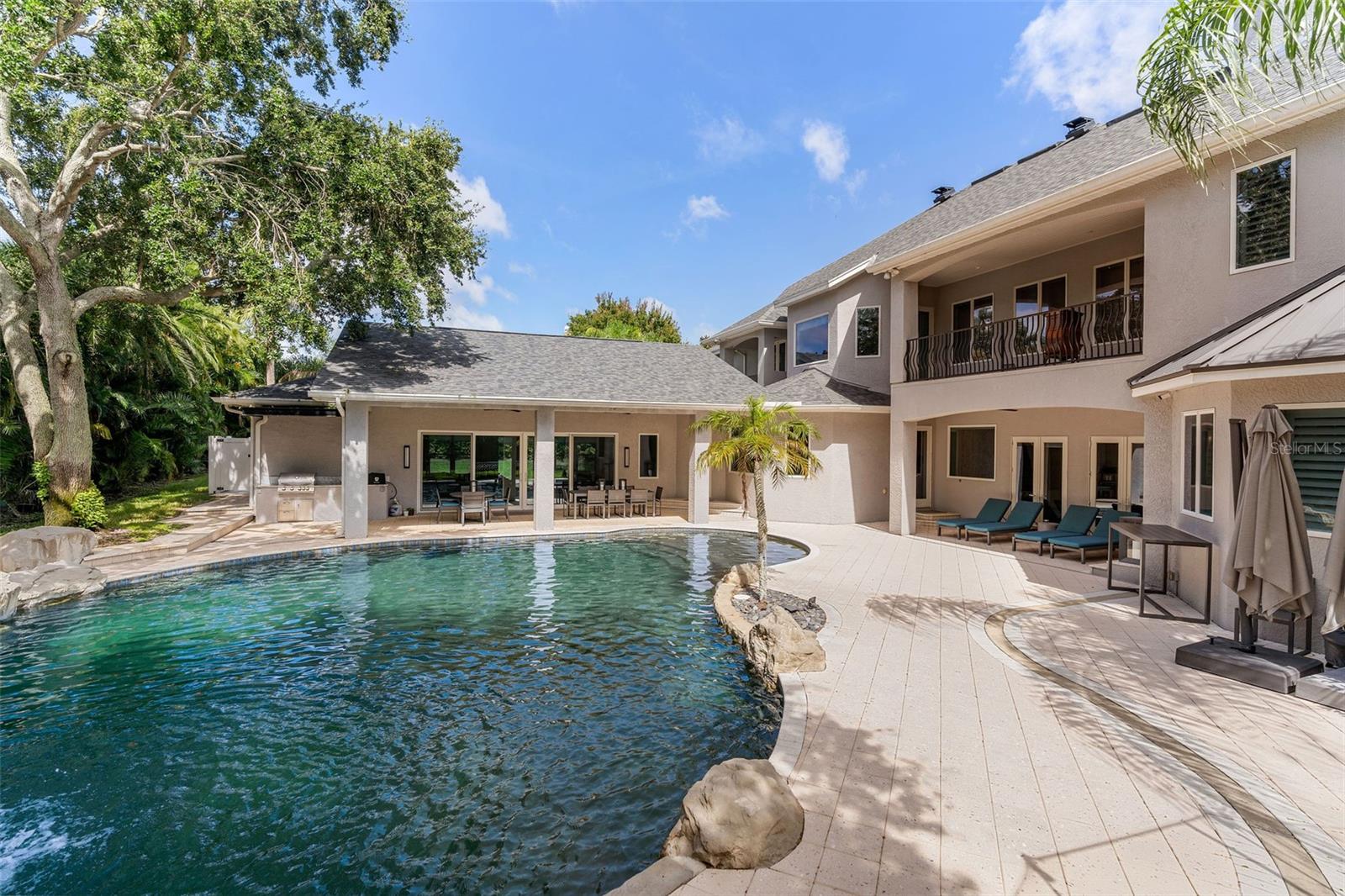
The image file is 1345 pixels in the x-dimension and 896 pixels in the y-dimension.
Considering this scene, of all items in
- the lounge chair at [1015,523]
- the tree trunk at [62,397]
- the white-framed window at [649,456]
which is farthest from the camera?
the white-framed window at [649,456]

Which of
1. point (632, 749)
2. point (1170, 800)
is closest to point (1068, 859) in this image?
point (1170, 800)

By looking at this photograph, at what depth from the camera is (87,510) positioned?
1338 cm

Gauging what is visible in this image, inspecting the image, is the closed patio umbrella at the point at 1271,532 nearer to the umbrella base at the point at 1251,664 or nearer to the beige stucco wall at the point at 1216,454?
the umbrella base at the point at 1251,664

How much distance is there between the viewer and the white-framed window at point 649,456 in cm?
2212

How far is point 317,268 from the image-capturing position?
13.8 meters

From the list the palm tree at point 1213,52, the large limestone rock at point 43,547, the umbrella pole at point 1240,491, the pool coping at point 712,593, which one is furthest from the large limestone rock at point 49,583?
the palm tree at point 1213,52

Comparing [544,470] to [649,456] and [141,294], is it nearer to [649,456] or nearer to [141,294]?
[649,456]

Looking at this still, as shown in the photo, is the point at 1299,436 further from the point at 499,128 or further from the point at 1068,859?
the point at 499,128

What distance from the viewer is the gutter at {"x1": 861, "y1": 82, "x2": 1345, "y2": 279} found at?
784 cm

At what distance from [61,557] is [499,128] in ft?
68.8

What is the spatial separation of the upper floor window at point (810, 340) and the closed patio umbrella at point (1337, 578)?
14811mm

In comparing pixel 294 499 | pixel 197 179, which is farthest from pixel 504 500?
pixel 197 179

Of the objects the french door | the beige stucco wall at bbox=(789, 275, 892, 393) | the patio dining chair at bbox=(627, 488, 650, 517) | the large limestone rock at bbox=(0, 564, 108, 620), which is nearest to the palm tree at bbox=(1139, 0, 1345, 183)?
the french door

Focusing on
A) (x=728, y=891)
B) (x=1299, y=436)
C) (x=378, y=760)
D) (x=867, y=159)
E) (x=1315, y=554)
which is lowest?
(x=378, y=760)
